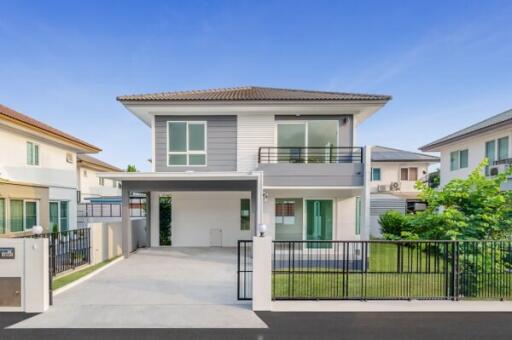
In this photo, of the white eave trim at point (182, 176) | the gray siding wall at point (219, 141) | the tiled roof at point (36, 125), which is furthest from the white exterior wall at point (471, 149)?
the tiled roof at point (36, 125)

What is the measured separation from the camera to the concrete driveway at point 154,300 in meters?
4.80

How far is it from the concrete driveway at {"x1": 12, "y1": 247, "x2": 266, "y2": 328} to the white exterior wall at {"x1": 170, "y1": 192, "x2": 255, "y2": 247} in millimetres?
2814

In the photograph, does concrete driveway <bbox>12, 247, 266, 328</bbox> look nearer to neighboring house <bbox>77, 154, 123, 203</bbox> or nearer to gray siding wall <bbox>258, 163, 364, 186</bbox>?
gray siding wall <bbox>258, 163, 364, 186</bbox>

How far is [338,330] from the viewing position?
4.56 meters

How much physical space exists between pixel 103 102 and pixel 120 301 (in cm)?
1808

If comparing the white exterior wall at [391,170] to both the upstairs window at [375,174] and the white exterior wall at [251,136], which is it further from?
the white exterior wall at [251,136]

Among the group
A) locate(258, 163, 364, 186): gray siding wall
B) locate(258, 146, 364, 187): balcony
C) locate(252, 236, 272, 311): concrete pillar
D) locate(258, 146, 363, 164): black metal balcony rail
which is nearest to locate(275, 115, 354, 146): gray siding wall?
locate(258, 146, 363, 164): black metal balcony rail

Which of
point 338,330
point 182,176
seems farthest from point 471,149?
point 182,176

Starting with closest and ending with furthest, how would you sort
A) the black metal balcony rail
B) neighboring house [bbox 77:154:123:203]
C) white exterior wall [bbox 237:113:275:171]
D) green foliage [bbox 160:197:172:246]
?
the black metal balcony rail → white exterior wall [bbox 237:113:275:171] → green foliage [bbox 160:197:172:246] → neighboring house [bbox 77:154:123:203]

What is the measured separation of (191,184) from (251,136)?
3280 millimetres

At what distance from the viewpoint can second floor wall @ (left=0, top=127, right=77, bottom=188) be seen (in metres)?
10.7

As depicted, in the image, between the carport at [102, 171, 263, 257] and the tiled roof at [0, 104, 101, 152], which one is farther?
the tiled roof at [0, 104, 101, 152]

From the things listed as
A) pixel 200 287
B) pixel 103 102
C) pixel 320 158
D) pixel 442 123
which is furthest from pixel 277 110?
pixel 442 123

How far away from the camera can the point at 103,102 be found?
1947cm
